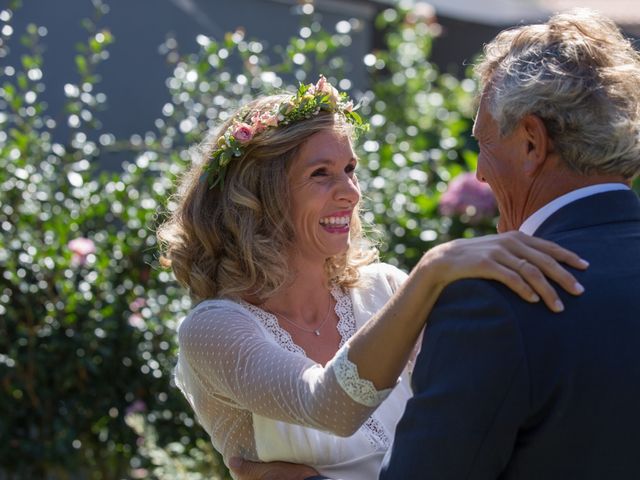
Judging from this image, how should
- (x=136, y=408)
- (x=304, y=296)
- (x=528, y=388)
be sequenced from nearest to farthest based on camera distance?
(x=528, y=388)
(x=304, y=296)
(x=136, y=408)

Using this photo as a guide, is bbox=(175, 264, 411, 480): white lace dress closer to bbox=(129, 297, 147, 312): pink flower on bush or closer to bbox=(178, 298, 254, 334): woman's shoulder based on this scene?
bbox=(178, 298, 254, 334): woman's shoulder

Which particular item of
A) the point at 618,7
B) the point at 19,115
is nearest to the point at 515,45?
the point at 19,115

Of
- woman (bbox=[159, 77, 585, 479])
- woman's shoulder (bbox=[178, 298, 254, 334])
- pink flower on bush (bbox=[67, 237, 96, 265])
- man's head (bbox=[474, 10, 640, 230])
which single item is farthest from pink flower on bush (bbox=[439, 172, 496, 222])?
man's head (bbox=[474, 10, 640, 230])

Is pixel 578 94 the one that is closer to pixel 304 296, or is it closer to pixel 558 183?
pixel 558 183

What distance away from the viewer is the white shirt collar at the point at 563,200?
2129 millimetres

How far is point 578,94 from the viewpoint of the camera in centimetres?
209

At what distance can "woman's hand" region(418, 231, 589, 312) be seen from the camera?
1.96m

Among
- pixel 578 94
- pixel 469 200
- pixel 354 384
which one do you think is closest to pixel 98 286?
pixel 469 200

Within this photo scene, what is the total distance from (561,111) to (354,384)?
2.28ft

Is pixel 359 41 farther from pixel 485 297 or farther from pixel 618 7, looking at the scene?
pixel 618 7

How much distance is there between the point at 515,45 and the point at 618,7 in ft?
45.0

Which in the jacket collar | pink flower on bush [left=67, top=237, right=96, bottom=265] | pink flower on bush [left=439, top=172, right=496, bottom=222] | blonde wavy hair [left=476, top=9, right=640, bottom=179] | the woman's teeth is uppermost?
blonde wavy hair [left=476, top=9, right=640, bottom=179]

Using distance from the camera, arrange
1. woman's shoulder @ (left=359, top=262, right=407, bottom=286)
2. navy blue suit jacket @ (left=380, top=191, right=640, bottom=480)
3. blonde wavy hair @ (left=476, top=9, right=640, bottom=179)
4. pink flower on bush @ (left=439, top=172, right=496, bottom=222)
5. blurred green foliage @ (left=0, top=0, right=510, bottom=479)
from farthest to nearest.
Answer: pink flower on bush @ (left=439, top=172, right=496, bottom=222), blurred green foliage @ (left=0, top=0, right=510, bottom=479), woman's shoulder @ (left=359, top=262, right=407, bottom=286), blonde wavy hair @ (left=476, top=9, right=640, bottom=179), navy blue suit jacket @ (left=380, top=191, right=640, bottom=480)

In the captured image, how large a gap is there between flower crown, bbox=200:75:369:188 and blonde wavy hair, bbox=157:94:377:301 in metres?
0.02
